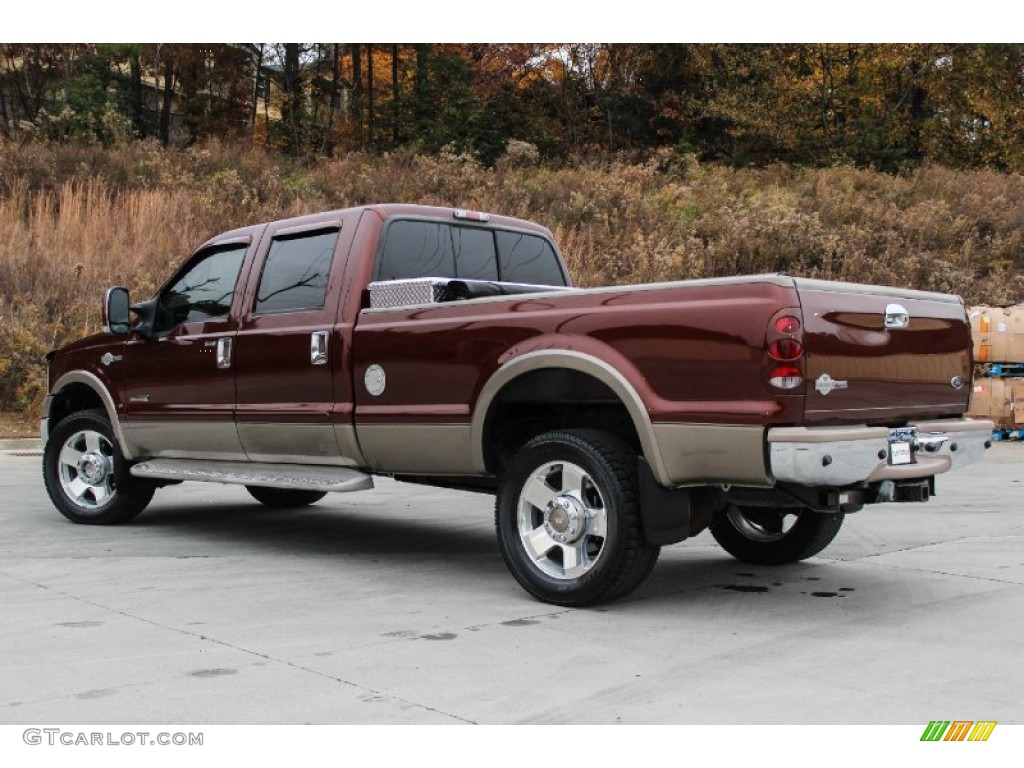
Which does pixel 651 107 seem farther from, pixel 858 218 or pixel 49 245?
pixel 49 245

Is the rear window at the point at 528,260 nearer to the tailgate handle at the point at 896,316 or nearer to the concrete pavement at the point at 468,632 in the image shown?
the concrete pavement at the point at 468,632

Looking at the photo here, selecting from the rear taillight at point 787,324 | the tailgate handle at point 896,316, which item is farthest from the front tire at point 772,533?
the rear taillight at point 787,324

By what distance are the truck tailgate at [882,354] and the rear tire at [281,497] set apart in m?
5.37

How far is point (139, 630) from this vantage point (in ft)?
18.0

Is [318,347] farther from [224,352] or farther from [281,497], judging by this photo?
[281,497]

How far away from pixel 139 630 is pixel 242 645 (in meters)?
0.60

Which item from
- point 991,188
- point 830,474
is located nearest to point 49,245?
point 830,474

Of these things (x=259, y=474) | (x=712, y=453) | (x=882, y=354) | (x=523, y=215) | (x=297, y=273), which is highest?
(x=523, y=215)

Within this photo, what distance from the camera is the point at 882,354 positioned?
227 inches

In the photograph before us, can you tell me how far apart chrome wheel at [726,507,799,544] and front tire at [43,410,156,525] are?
419 cm

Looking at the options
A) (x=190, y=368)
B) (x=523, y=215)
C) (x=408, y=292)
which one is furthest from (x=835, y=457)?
(x=523, y=215)

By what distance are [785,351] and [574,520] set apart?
1330 millimetres

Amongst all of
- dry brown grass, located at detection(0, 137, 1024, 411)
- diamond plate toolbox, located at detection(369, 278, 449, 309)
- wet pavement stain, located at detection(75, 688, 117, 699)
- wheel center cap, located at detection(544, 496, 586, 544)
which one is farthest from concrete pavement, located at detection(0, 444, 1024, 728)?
dry brown grass, located at detection(0, 137, 1024, 411)

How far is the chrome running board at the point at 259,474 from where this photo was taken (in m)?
6.96
